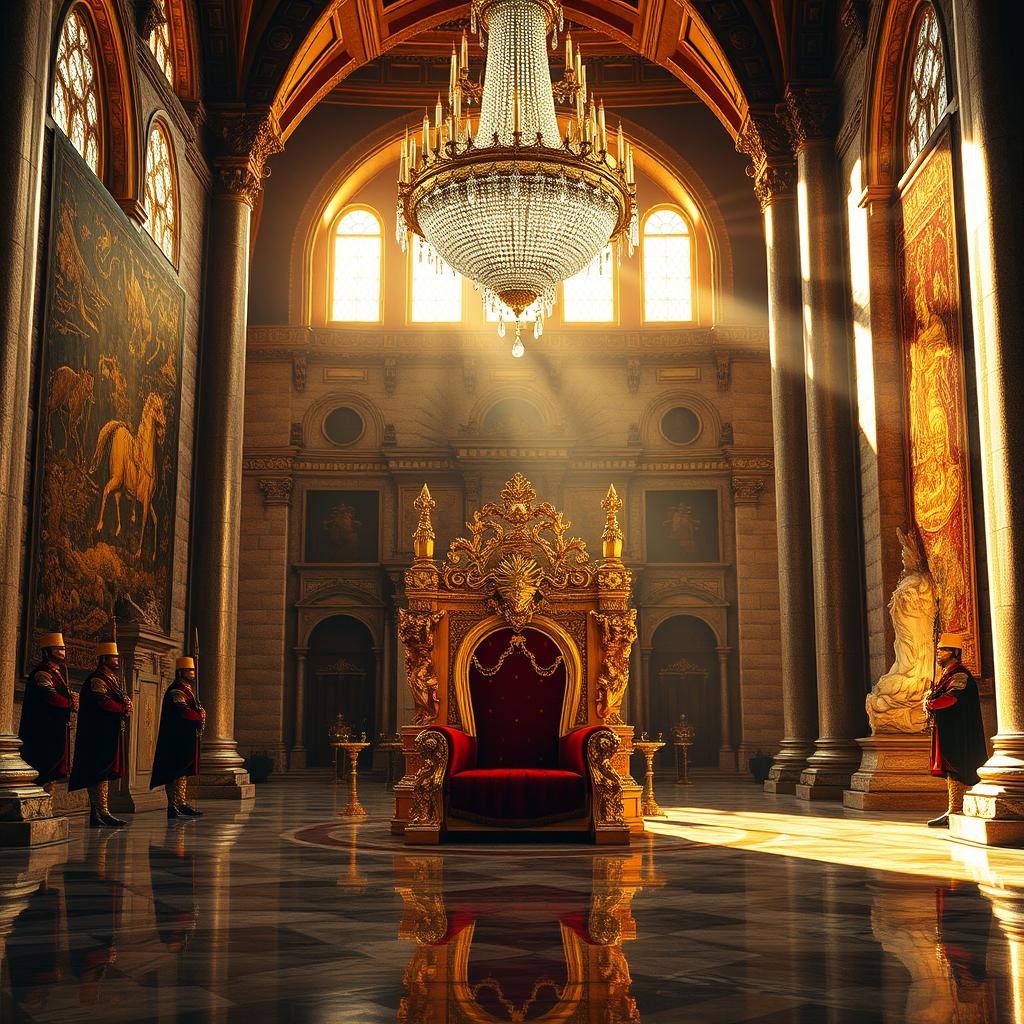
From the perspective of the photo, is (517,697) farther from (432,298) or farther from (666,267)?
(666,267)

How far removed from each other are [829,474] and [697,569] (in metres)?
6.99

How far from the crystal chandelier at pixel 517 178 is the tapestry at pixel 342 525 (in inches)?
333

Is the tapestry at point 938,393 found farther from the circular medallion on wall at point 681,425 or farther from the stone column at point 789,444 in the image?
the circular medallion on wall at point 681,425

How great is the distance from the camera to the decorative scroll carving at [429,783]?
25.3 feet

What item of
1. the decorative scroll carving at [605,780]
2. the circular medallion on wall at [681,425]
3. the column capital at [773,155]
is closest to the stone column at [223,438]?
the column capital at [773,155]

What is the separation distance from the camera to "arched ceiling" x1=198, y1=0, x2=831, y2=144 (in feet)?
48.1

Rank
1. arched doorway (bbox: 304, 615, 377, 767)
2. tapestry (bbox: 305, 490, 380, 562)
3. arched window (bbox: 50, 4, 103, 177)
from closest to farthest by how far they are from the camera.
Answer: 1. arched window (bbox: 50, 4, 103, 177)
2. arched doorway (bbox: 304, 615, 377, 767)
3. tapestry (bbox: 305, 490, 380, 562)

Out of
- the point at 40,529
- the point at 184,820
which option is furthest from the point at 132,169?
the point at 184,820

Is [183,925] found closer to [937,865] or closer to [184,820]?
[937,865]

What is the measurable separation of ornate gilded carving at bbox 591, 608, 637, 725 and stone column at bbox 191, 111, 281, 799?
6.38 meters

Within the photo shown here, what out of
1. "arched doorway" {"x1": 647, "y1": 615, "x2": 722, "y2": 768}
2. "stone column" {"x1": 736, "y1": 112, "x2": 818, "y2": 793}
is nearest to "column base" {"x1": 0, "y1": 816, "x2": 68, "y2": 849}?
"stone column" {"x1": 736, "y1": 112, "x2": 818, "y2": 793}

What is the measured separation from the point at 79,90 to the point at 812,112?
27.1ft

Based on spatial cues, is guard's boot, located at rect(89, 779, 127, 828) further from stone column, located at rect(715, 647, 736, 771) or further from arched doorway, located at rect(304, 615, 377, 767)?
stone column, located at rect(715, 647, 736, 771)

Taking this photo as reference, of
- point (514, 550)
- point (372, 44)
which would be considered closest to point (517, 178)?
point (514, 550)
